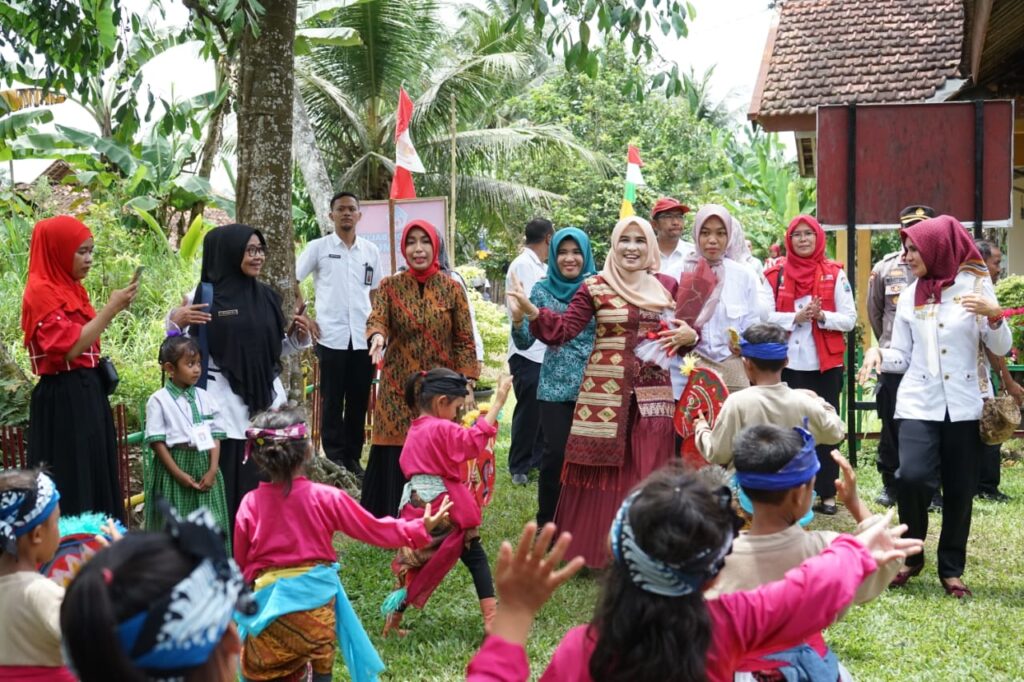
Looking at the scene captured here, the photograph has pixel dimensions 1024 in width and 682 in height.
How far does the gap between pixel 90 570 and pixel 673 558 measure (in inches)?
44.4

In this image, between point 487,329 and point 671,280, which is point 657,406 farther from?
point 487,329

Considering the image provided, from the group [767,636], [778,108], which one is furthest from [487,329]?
[767,636]

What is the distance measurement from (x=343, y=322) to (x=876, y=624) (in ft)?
14.9

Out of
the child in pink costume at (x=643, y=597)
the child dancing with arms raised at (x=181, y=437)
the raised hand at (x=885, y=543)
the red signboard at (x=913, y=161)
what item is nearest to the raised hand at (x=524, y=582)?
→ the child in pink costume at (x=643, y=597)

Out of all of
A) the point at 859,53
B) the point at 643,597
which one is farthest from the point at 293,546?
the point at 859,53

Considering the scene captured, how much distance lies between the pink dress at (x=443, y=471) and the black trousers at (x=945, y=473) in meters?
Answer: 2.28

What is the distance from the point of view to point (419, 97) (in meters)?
23.7

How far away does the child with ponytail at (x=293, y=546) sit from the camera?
405 cm

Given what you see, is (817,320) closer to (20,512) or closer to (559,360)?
(559,360)

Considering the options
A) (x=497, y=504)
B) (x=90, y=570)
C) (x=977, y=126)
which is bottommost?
(x=497, y=504)

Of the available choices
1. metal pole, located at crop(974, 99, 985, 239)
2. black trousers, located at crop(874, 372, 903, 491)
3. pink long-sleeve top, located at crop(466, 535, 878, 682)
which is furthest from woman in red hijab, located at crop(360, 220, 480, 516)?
pink long-sleeve top, located at crop(466, 535, 878, 682)

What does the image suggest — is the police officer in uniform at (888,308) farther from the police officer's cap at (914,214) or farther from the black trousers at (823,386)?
the black trousers at (823,386)

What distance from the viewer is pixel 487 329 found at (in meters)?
16.0

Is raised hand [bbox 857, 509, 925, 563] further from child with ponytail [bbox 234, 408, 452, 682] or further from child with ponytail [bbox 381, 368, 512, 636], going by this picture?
child with ponytail [bbox 381, 368, 512, 636]
